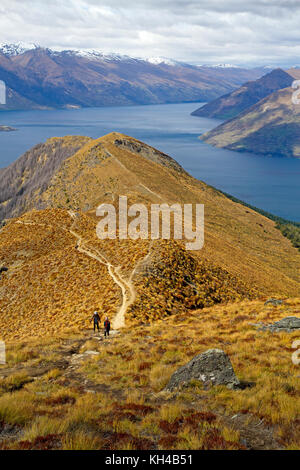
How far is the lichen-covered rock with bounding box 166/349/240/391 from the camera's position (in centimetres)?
1579

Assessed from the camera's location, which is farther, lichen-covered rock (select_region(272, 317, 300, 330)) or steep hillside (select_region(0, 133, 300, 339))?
steep hillside (select_region(0, 133, 300, 339))

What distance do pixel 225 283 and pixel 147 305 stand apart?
1532cm

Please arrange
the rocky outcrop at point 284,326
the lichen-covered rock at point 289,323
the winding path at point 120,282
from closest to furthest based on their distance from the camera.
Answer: the rocky outcrop at point 284,326 < the lichen-covered rock at point 289,323 < the winding path at point 120,282

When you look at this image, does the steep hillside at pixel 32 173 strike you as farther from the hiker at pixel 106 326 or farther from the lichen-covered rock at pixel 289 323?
the lichen-covered rock at pixel 289 323

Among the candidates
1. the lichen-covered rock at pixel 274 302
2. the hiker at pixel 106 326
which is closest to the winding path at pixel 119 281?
the hiker at pixel 106 326

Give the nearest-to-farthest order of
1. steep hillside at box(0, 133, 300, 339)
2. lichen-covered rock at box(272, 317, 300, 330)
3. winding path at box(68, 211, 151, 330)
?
lichen-covered rock at box(272, 317, 300, 330)
winding path at box(68, 211, 151, 330)
steep hillside at box(0, 133, 300, 339)

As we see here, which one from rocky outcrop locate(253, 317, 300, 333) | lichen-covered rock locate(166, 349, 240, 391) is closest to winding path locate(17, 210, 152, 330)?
rocky outcrop locate(253, 317, 300, 333)

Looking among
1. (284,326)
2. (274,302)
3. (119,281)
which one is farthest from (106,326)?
(274,302)

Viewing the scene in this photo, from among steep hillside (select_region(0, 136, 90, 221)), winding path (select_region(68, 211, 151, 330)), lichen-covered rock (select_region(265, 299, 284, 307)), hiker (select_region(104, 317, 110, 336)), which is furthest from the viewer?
steep hillside (select_region(0, 136, 90, 221))

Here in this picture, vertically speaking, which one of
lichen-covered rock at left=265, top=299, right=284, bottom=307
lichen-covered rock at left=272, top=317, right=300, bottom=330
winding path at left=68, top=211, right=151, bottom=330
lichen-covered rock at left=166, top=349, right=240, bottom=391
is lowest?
lichen-covered rock at left=265, top=299, right=284, bottom=307

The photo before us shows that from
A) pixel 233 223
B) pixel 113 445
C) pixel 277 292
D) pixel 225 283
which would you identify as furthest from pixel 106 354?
pixel 233 223

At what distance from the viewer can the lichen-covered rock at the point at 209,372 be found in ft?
51.8

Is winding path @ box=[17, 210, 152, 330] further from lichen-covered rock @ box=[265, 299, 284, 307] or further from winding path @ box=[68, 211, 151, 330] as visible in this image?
lichen-covered rock @ box=[265, 299, 284, 307]
